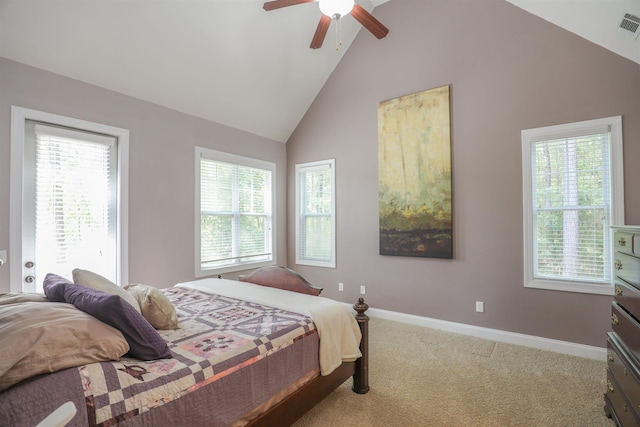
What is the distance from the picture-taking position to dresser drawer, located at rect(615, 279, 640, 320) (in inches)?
62.0

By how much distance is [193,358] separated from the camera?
1390 millimetres

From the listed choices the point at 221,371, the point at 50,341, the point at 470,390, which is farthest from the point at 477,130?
the point at 50,341

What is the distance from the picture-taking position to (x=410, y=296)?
12.7 feet

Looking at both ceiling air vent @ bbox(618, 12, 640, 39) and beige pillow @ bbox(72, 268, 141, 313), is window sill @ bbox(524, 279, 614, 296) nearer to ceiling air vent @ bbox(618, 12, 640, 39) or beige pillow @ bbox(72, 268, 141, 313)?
ceiling air vent @ bbox(618, 12, 640, 39)

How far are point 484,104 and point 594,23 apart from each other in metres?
1.03

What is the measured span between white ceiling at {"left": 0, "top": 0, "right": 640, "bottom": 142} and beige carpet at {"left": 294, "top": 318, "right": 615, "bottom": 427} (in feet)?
9.21

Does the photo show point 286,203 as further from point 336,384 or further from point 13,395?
point 13,395

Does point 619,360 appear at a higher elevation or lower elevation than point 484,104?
lower

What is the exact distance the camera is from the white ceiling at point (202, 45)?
8.02 feet

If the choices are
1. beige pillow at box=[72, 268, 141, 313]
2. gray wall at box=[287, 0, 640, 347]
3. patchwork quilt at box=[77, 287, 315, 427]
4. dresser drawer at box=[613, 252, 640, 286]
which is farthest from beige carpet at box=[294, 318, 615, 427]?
beige pillow at box=[72, 268, 141, 313]

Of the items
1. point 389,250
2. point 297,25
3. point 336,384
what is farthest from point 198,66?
point 336,384

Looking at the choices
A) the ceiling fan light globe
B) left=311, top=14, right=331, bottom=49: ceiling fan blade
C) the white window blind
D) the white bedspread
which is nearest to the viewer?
the white bedspread

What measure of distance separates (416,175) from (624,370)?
2561 millimetres

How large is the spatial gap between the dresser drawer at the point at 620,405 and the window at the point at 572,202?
124 centimetres
